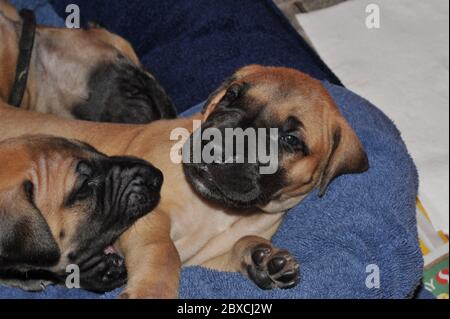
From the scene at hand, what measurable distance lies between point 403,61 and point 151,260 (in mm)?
4014

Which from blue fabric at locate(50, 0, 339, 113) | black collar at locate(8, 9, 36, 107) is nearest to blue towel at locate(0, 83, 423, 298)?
blue fabric at locate(50, 0, 339, 113)

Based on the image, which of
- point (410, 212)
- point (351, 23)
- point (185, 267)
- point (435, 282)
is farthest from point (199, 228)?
point (351, 23)

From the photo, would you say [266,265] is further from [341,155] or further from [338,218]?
[341,155]

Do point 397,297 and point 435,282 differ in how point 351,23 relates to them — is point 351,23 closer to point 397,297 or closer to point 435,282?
point 435,282

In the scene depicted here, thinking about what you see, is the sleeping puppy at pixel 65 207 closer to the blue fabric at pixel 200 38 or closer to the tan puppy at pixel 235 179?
the tan puppy at pixel 235 179

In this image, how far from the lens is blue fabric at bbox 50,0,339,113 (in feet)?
17.0

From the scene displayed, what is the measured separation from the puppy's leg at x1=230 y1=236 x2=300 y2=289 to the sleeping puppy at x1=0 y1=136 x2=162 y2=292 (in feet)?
1.85

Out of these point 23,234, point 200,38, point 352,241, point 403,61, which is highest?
point 23,234

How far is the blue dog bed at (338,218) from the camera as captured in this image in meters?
3.64

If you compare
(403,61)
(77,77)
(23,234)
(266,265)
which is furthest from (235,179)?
(403,61)

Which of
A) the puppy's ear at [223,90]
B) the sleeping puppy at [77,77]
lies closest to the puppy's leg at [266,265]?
the puppy's ear at [223,90]

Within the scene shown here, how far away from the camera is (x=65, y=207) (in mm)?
3439

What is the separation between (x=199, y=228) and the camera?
400 centimetres

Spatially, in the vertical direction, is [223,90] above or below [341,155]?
above
